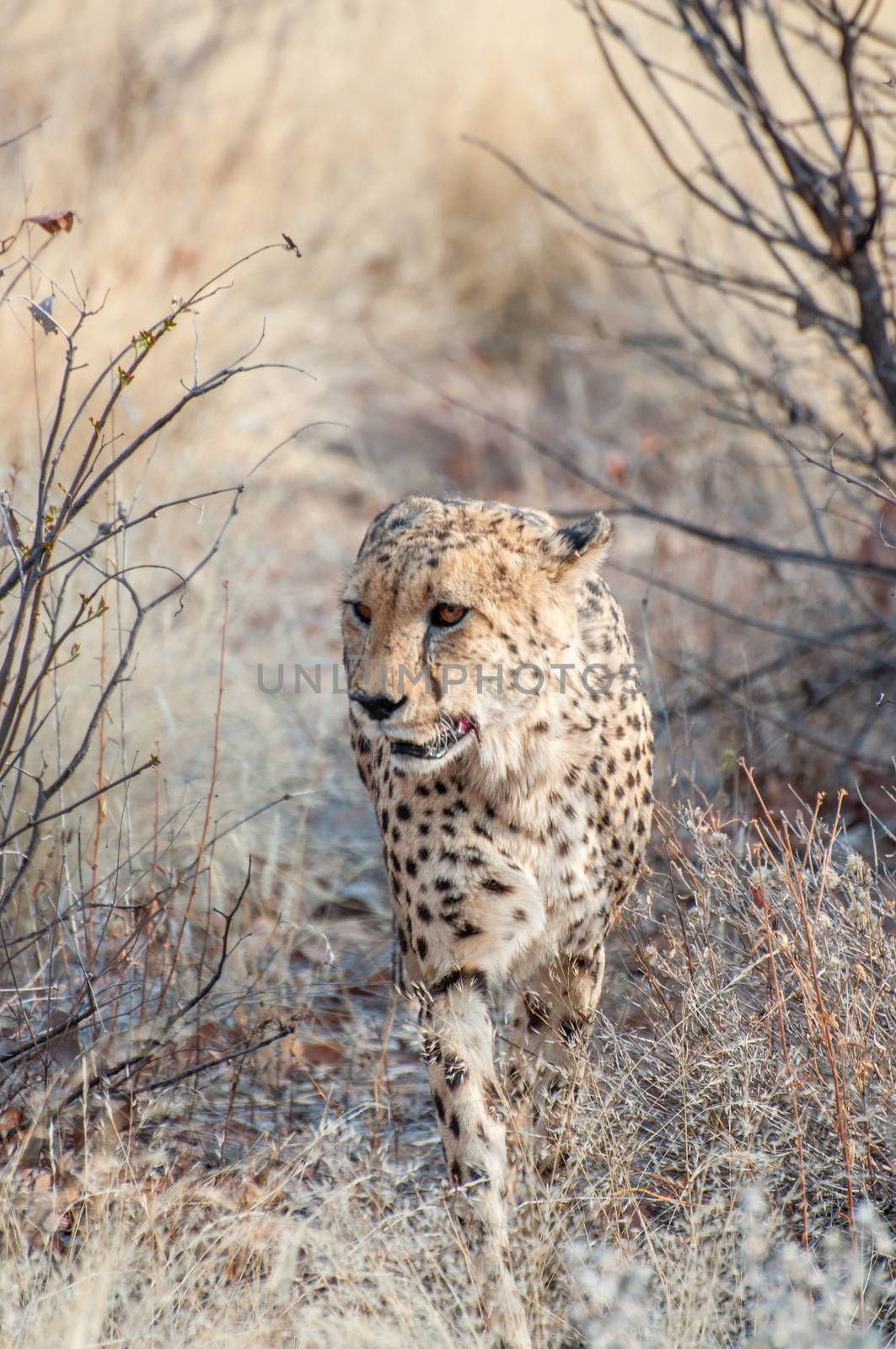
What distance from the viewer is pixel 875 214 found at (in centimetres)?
352

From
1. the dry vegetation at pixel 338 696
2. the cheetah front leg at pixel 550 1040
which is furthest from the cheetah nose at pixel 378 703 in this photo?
the cheetah front leg at pixel 550 1040

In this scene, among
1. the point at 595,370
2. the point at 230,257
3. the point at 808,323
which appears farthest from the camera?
the point at 595,370

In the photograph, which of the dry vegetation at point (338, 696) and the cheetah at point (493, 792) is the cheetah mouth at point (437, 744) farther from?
the dry vegetation at point (338, 696)

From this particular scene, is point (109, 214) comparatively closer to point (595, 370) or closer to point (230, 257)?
A: point (230, 257)

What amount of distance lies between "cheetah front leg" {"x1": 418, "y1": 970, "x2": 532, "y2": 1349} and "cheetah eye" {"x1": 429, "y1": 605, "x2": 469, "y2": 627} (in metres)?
0.69

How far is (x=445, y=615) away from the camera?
2736 mm

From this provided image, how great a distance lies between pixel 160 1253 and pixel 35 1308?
0.70 ft

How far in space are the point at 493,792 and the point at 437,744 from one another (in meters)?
0.24

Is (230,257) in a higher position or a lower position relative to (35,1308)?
higher

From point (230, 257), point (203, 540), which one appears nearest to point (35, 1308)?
point (203, 540)

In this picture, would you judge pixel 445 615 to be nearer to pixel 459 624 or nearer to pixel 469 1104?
pixel 459 624

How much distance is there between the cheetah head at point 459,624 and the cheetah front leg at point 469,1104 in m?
0.46

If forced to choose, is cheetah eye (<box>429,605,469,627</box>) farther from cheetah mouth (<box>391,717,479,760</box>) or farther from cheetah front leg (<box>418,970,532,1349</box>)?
cheetah front leg (<box>418,970,532,1349</box>)

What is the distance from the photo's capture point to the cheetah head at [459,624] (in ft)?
8.75
